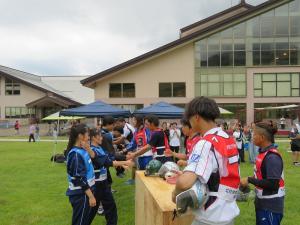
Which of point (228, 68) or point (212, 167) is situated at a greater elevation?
point (228, 68)

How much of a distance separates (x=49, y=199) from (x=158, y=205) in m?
6.13

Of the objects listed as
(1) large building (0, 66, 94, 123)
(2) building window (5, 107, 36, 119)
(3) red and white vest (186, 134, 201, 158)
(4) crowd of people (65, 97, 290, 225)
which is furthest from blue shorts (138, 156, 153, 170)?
(2) building window (5, 107, 36, 119)

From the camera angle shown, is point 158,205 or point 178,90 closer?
point 158,205

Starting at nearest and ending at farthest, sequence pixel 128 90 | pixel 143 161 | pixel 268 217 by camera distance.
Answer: pixel 268 217 < pixel 143 161 < pixel 128 90

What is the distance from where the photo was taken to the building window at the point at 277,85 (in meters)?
39.0

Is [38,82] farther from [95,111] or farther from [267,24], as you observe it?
[95,111]

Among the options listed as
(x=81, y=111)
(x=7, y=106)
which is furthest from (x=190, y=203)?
(x=7, y=106)

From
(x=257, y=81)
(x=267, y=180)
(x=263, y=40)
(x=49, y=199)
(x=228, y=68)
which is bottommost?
(x=49, y=199)

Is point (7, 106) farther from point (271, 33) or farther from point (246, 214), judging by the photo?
point (246, 214)

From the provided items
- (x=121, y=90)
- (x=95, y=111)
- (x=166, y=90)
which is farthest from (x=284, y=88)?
(x=95, y=111)

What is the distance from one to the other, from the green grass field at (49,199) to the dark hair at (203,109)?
4.72 metres

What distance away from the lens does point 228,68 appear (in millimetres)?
39906

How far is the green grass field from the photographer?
24.9ft

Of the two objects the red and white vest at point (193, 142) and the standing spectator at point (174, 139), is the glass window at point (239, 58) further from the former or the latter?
the red and white vest at point (193, 142)
